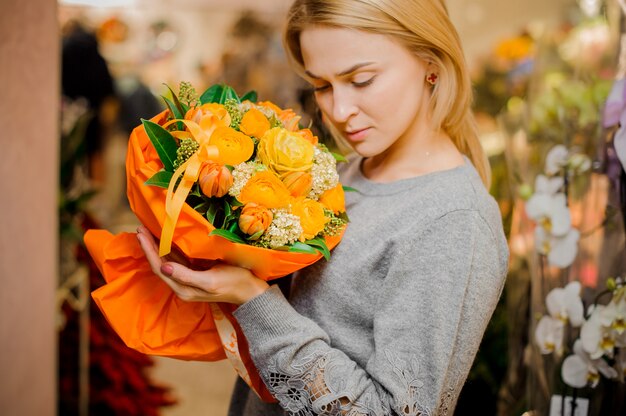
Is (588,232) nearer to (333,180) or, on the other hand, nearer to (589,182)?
(589,182)

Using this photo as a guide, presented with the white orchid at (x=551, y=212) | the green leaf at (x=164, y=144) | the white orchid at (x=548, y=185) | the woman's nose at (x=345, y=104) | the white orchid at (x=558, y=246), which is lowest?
the white orchid at (x=558, y=246)

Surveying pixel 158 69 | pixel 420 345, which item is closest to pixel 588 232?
pixel 420 345

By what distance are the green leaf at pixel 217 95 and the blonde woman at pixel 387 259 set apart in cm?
16

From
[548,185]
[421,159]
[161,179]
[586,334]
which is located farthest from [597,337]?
[161,179]

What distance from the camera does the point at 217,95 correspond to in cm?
125

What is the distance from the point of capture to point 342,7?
1.13 m

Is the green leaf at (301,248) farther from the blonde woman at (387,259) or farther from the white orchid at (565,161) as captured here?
the white orchid at (565,161)

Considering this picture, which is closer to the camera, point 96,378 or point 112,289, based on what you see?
point 112,289

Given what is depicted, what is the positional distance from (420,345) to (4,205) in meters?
1.08

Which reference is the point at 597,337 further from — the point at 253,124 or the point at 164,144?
the point at 164,144

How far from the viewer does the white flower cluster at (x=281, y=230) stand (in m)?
1.05

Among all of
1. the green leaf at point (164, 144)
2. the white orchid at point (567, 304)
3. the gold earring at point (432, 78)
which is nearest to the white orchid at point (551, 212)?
the white orchid at point (567, 304)

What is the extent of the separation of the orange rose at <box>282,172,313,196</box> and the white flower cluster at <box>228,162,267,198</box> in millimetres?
50

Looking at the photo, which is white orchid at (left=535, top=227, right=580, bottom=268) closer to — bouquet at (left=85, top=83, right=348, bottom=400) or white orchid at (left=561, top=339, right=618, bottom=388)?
white orchid at (left=561, top=339, right=618, bottom=388)
